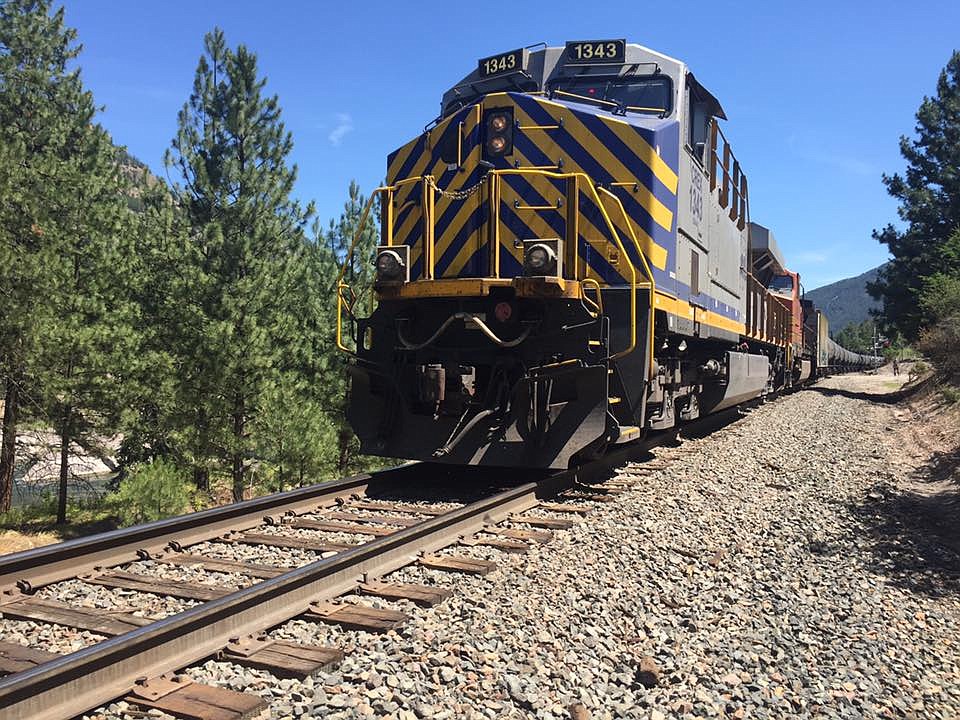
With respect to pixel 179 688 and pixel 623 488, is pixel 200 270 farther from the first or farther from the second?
pixel 179 688

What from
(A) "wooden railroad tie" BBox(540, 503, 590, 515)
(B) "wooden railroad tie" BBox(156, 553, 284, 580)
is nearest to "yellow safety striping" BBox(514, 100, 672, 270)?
(A) "wooden railroad tie" BBox(540, 503, 590, 515)

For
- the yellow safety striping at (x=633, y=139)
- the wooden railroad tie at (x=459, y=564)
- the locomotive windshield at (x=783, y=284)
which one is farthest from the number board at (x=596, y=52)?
the locomotive windshield at (x=783, y=284)

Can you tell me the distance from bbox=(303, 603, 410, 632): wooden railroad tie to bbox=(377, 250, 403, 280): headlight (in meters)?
3.54

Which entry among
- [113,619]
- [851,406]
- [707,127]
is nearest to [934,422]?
[851,406]

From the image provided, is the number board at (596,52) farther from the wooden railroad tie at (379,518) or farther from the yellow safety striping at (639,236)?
the wooden railroad tie at (379,518)

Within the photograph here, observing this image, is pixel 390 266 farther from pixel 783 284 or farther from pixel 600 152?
pixel 783 284

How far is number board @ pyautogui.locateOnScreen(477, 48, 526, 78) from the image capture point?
25.2 feet

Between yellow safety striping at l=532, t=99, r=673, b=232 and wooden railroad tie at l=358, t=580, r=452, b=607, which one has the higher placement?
yellow safety striping at l=532, t=99, r=673, b=232

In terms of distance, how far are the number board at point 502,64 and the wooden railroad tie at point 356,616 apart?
6.10m

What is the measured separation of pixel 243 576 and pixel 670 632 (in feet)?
7.78

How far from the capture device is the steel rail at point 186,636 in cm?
240

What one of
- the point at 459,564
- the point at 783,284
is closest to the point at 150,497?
the point at 459,564

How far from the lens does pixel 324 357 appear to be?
47.4 ft

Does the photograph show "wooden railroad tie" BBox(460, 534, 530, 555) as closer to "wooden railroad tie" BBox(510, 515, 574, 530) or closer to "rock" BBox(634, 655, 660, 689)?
"wooden railroad tie" BBox(510, 515, 574, 530)
